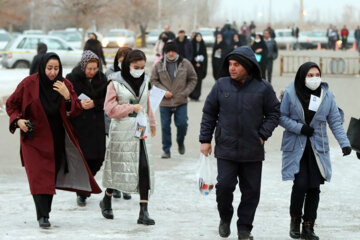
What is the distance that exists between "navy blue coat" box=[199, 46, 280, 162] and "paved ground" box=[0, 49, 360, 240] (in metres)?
0.82

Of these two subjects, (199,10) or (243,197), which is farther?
(199,10)

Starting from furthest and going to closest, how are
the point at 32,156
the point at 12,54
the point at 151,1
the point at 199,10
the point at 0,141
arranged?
1. the point at 199,10
2. the point at 151,1
3. the point at 12,54
4. the point at 0,141
5. the point at 32,156

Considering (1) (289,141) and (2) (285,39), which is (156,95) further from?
(2) (285,39)

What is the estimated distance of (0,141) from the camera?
558 inches

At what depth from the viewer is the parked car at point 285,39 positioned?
62819 mm

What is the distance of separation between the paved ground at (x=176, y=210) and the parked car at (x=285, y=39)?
165ft

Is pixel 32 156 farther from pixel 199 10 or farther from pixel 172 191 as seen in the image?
→ pixel 199 10

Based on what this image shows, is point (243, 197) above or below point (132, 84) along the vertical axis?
below

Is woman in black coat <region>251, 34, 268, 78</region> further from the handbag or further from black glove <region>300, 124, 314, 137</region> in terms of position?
black glove <region>300, 124, 314, 137</region>

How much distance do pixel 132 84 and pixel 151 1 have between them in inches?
2024

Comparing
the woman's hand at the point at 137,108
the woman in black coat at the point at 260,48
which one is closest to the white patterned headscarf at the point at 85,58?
the woman's hand at the point at 137,108

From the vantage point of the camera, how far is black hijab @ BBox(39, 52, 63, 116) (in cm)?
782

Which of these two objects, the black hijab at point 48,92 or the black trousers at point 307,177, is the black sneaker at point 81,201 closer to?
the black hijab at point 48,92

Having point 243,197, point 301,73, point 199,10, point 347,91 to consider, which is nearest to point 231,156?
point 243,197
